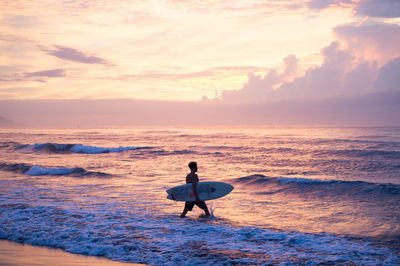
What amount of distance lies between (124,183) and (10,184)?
A: 5898mm

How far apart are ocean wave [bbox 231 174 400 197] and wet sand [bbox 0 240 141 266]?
9.52 meters

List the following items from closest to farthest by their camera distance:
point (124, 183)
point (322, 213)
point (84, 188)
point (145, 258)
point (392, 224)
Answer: point (145, 258) < point (392, 224) < point (322, 213) < point (84, 188) < point (124, 183)

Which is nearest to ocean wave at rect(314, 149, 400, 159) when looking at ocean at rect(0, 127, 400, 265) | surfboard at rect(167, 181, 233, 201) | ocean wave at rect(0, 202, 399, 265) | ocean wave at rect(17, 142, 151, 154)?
ocean at rect(0, 127, 400, 265)

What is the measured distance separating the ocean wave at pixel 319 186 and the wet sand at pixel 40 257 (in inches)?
375

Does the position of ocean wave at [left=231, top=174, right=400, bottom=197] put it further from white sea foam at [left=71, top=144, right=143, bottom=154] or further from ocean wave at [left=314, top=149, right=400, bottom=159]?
white sea foam at [left=71, top=144, right=143, bottom=154]

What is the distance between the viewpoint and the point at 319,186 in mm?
15055

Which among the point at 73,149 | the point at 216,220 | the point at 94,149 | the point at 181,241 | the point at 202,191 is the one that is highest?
the point at 202,191

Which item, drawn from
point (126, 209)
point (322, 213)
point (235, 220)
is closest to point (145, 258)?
point (235, 220)

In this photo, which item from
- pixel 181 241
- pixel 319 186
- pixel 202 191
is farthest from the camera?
pixel 319 186

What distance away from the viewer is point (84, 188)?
15234mm

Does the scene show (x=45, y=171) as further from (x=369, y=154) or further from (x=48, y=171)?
(x=369, y=154)

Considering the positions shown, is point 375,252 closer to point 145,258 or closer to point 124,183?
point 145,258

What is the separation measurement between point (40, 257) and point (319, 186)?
12.6 meters

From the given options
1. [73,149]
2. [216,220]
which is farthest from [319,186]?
[73,149]
